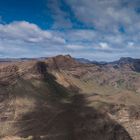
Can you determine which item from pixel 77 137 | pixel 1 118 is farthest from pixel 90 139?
pixel 1 118

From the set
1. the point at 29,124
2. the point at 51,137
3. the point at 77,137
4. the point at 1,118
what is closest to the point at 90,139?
the point at 77,137

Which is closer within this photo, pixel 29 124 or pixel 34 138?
pixel 34 138

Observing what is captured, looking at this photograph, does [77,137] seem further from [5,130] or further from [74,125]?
[5,130]

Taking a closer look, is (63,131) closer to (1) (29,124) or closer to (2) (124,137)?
(1) (29,124)

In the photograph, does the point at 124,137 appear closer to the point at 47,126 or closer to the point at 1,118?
the point at 47,126

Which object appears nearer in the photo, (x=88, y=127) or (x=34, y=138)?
(x=34, y=138)

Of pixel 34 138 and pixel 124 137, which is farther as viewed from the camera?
pixel 124 137

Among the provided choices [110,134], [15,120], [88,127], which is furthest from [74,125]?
Result: [15,120]
